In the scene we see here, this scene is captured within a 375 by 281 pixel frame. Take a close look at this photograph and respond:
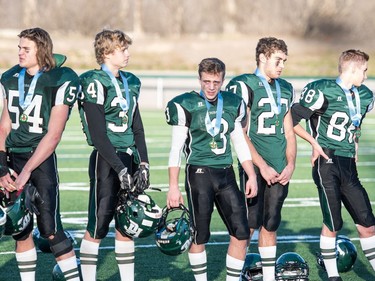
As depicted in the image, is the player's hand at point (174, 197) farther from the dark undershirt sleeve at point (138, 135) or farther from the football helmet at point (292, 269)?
the football helmet at point (292, 269)

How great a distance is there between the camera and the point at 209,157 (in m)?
6.84

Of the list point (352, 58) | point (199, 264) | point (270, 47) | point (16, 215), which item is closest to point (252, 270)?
point (199, 264)

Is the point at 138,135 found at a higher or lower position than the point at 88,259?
higher

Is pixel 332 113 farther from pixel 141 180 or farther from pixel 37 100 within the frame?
pixel 37 100

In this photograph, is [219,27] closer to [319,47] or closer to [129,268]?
[319,47]

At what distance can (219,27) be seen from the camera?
60.3 meters

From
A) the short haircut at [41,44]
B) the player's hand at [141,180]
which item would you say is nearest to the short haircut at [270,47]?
the player's hand at [141,180]

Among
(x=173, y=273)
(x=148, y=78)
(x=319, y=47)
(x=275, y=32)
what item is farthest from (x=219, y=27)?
(x=173, y=273)

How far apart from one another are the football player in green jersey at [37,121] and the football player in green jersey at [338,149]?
2.04 m

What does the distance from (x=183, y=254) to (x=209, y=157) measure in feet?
6.72

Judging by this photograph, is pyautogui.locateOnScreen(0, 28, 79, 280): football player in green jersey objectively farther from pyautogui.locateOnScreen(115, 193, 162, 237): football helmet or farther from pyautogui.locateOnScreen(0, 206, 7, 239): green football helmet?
pyautogui.locateOnScreen(115, 193, 162, 237): football helmet

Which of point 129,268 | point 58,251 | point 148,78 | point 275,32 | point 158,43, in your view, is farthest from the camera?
point 275,32

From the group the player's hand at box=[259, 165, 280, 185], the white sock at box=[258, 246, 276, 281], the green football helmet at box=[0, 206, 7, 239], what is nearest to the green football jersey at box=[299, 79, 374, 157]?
the player's hand at box=[259, 165, 280, 185]

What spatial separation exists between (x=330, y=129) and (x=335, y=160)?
25 centimetres
